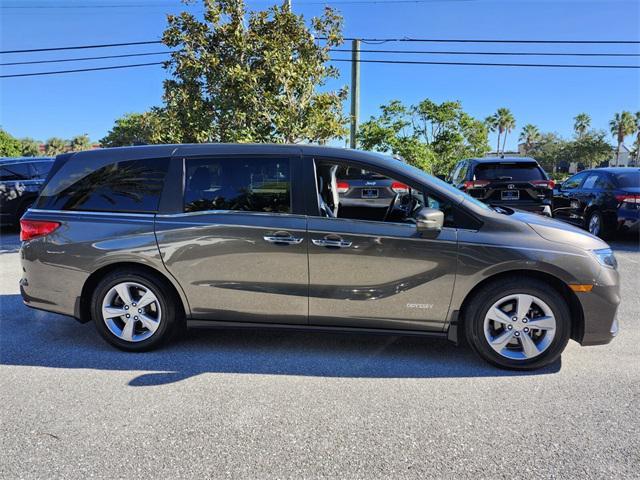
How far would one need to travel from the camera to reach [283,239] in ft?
11.7

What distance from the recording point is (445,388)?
328cm

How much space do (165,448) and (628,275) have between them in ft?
22.0

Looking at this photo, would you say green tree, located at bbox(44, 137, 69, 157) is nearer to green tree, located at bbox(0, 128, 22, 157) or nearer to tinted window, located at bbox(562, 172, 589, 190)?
green tree, located at bbox(0, 128, 22, 157)

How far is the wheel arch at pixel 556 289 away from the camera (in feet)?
11.3

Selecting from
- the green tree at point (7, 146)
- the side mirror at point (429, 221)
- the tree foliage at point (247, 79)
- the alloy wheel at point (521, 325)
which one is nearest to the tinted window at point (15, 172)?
the tree foliage at point (247, 79)

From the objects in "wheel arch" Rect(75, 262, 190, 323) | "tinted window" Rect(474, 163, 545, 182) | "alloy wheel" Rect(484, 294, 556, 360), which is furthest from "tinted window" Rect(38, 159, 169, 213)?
"tinted window" Rect(474, 163, 545, 182)

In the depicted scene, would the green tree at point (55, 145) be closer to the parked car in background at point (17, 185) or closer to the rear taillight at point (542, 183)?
the parked car in background at point (17, 185)

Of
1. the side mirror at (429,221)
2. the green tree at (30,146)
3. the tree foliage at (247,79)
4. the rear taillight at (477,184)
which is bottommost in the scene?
the side mirror at (429,221)

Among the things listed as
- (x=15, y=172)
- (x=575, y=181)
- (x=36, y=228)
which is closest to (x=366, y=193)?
(x=36, y=228)

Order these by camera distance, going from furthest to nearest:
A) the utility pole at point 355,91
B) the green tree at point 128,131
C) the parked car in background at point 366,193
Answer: the green tree at point 128,131 < the utility pole at point 355,91 < the parked car in background at point 366,193

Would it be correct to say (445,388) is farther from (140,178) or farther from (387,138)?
(387,138)

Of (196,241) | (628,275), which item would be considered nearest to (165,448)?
(196,241)

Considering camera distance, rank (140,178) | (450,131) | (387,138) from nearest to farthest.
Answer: (140,178) → (387,138) → (450,131)

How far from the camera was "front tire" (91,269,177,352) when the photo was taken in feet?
12.5
